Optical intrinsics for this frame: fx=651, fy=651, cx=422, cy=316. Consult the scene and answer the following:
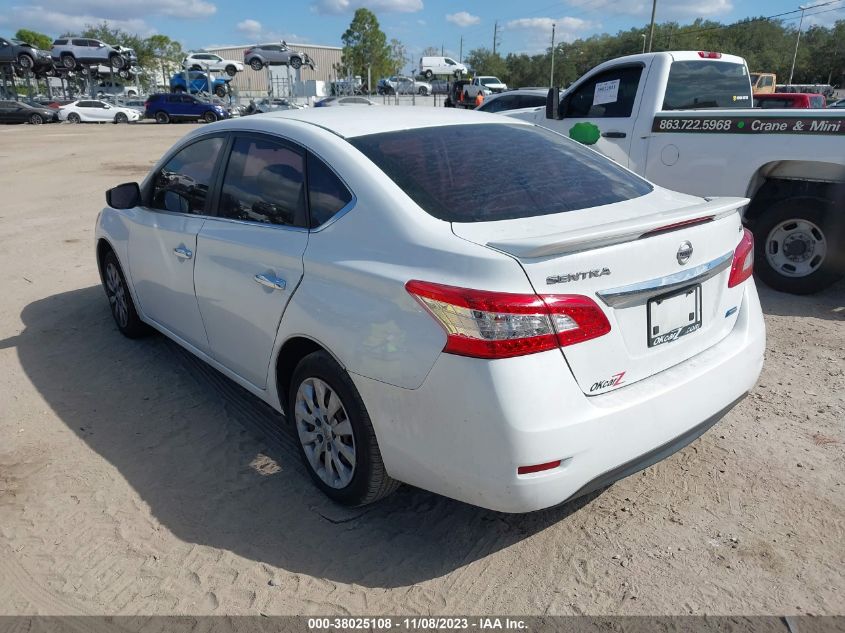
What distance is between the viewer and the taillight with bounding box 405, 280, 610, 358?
84.5 inches

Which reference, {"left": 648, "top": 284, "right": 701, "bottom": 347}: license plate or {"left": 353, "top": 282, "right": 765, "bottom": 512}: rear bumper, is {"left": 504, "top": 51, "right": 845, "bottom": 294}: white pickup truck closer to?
{"left": 648, "top": 284, "right": 701, "bottom": 347}: license plate

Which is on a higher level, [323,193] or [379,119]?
[379,119]

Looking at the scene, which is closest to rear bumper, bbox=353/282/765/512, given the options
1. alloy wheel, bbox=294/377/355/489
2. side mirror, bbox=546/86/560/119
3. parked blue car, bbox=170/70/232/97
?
alloy wheel, bbox=294/377/355/489

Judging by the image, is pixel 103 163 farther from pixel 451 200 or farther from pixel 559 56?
pixel 559 56

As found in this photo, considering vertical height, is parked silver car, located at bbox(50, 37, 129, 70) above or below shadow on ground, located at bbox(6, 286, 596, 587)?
above

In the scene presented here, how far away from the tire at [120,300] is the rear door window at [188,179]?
915 mm

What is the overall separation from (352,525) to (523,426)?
113 cm

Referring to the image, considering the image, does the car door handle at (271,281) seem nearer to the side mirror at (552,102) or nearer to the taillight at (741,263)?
the taillight at (741,263)

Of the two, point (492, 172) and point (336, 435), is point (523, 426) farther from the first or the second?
point (492, 172)

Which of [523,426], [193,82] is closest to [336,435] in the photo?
[523,426]

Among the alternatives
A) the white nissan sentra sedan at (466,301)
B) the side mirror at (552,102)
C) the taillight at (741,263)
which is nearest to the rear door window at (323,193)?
the white nissan sentra sedan at (466,301)

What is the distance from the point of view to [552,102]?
725 centimetres

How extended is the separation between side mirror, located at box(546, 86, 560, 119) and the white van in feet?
184

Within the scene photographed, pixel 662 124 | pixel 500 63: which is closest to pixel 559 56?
pixel 500 63
